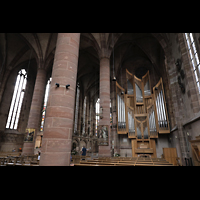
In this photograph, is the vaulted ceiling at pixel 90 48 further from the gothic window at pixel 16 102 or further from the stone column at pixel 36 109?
the gothic window at pixel 16 102

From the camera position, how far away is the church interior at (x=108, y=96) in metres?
5.90

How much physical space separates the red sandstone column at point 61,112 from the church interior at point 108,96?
3cm

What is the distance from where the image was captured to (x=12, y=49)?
16.4 meters

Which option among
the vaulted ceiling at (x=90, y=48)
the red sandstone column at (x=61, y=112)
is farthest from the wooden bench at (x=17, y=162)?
the vaulted ceiling at (x=90, y=48)

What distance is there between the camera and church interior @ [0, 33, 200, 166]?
19.4ft

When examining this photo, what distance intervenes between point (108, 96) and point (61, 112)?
6.64 m

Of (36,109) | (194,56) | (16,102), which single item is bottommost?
(36,109)

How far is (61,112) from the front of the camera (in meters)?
5.24

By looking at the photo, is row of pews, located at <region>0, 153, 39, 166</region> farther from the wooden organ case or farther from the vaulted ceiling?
the vaulted ceiling

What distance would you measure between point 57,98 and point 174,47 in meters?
11.0

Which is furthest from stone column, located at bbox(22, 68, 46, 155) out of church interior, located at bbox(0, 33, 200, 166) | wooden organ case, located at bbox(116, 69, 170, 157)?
wooden organ case, located at bbox(116, 69, 170, 157)

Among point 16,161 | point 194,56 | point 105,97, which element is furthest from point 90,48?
point 16,161

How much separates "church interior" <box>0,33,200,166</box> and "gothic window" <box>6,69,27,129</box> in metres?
0.12

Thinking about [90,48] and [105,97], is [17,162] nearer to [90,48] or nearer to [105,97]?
[105,97]
